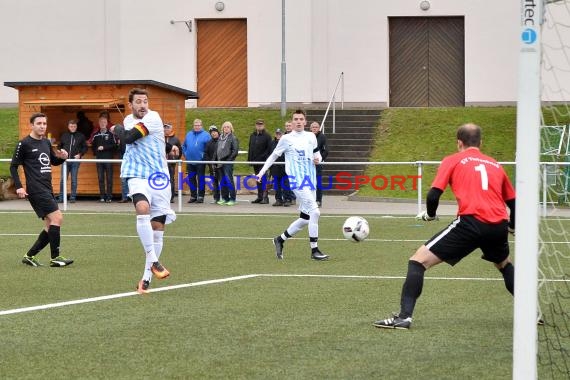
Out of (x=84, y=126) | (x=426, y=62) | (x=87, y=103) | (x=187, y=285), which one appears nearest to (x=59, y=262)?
(x=187, y=285)

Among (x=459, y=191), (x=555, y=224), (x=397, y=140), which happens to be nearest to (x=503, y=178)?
(x=459, y=191)

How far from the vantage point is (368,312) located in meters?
9.77

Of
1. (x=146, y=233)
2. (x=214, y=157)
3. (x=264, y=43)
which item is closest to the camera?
(x=146, y=233)

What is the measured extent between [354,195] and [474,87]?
10.7 meters

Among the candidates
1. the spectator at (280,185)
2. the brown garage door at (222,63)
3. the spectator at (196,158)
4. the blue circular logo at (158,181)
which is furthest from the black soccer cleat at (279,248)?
the brown garage door at (222,63)

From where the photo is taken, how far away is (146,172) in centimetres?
1149

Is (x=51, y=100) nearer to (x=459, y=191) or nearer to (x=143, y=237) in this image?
(x=143, y=237)

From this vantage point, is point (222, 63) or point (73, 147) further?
point (222, 63)

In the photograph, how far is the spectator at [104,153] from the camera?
25.6 meters

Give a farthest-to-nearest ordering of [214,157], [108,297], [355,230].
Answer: [214,157]
[355,230]
[108,297]

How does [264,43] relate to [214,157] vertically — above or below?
above

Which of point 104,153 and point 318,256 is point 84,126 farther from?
point 318,256

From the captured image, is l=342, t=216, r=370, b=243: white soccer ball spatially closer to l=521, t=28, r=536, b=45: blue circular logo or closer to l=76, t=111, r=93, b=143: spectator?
l=521, t=28, r=536, b=45: blue circular logo

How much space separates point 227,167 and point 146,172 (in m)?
13.0
